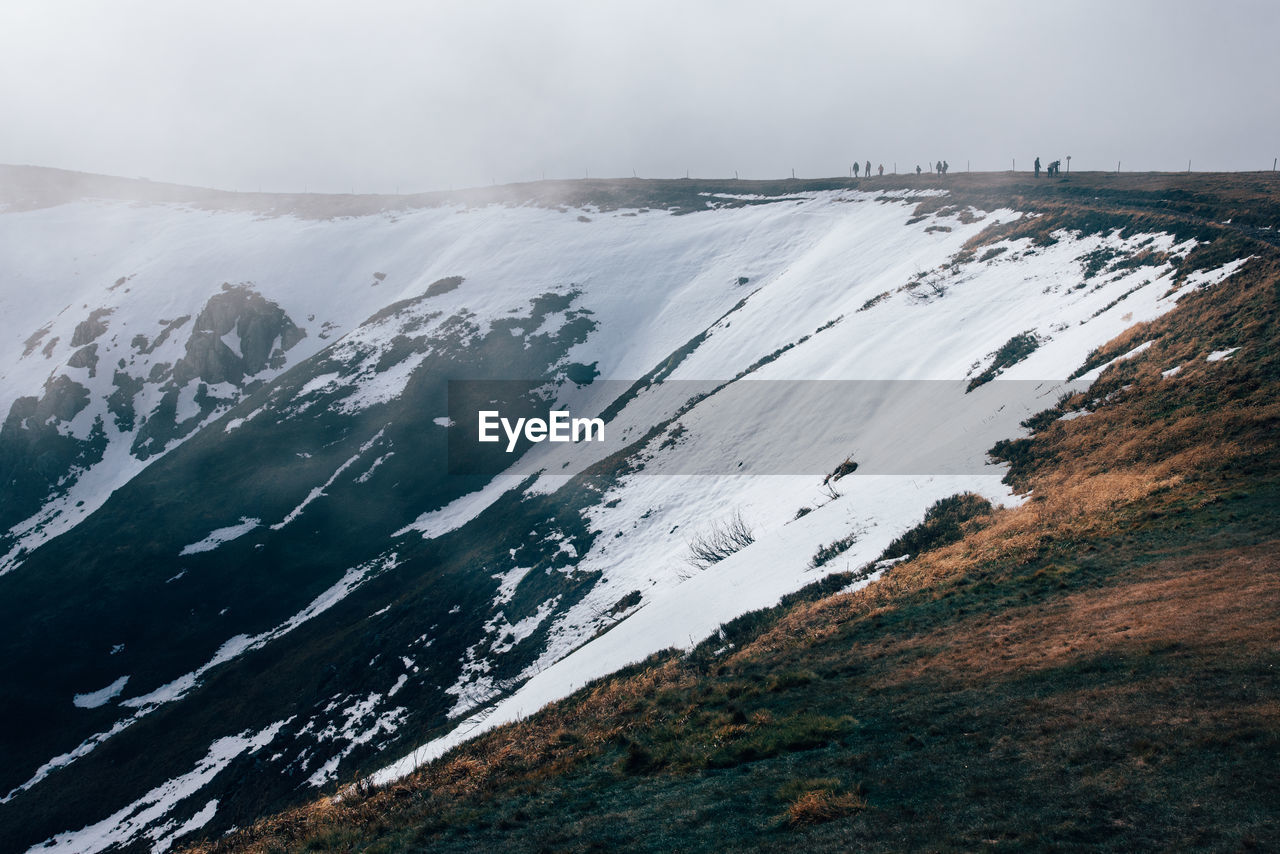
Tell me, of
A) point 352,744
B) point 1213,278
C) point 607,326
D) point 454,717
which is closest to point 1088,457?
point 1213,278

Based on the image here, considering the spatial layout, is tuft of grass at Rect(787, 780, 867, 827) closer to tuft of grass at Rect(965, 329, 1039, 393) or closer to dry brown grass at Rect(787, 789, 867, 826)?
dry brown grass at Rect(787, 789, 867, 826)

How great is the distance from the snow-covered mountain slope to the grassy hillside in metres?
4.08

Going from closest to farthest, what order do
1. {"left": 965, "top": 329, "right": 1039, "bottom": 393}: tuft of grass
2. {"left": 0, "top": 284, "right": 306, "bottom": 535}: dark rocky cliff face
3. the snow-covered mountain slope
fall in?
the snow-covered mountain slope, {"left": 965, "top": 329, "right": 1039, "bottom": 393}: tuft of grass, {"left": 0, "top": 284, "right": 306, "bottom": 535}: dark rocky cliff face

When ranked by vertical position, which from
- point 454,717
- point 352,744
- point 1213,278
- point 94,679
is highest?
point 1213,278

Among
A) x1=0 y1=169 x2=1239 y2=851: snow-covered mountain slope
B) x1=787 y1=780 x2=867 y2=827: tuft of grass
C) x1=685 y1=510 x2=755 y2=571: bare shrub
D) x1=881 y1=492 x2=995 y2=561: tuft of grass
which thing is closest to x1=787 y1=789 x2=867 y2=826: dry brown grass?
x1=787 y1=780 x2=867 y2=827: tuft of grass

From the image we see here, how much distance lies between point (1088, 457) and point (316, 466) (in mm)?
64747

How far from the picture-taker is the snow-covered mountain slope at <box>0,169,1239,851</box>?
30844 mm

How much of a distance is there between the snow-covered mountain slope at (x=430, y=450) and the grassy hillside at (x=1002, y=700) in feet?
13.4

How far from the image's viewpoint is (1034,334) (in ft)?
110

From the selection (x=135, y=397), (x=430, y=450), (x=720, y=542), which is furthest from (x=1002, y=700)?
(x=135, y=397)

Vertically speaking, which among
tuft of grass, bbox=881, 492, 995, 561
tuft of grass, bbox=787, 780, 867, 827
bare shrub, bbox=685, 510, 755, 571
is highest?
tuft of grass, bbox=787, 780, 867, 827

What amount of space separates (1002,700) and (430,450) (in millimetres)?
60918

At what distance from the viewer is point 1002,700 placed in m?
11.3

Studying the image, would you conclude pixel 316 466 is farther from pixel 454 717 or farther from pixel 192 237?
pixel 192 237
